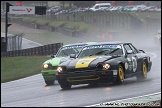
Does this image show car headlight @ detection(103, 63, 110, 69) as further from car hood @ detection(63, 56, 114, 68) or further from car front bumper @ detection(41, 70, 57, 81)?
car front bumper @ detection(41, 70, 57, 81)

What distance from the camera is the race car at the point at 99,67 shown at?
46.1ft

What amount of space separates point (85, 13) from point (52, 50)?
3491 centimetres

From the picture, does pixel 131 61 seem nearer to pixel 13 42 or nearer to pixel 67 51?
pixel 67 51

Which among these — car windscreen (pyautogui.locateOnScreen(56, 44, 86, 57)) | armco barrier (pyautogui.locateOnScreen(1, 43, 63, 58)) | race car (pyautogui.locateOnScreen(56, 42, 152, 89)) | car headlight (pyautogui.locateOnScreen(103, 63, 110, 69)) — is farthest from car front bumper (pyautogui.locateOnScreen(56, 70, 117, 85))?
armco barrier (pyautogui.locateOnScreen(1, 43, 63, 58))

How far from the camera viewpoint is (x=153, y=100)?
1048 centimetres

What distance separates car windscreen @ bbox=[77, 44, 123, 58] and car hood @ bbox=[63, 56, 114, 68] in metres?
0.57

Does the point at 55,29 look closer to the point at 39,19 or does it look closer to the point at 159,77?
the point at 39,19

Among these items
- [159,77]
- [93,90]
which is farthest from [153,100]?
[159,77]

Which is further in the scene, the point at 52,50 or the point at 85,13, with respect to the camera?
the point at 85,13

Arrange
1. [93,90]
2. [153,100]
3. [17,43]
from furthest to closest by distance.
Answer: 1. [17,43]
2. [93,90]
3. [153,100]

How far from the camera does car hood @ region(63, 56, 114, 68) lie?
1416 cm

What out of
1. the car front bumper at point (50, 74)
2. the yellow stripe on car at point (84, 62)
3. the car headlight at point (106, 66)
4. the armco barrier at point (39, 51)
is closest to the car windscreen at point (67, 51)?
the car front bumper at point (50, 74)

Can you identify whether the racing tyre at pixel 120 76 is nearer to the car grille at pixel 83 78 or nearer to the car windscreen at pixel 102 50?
the car grille at pixel 83 78

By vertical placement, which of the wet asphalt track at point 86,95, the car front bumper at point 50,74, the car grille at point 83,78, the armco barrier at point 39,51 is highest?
the car grille at point 83,78
